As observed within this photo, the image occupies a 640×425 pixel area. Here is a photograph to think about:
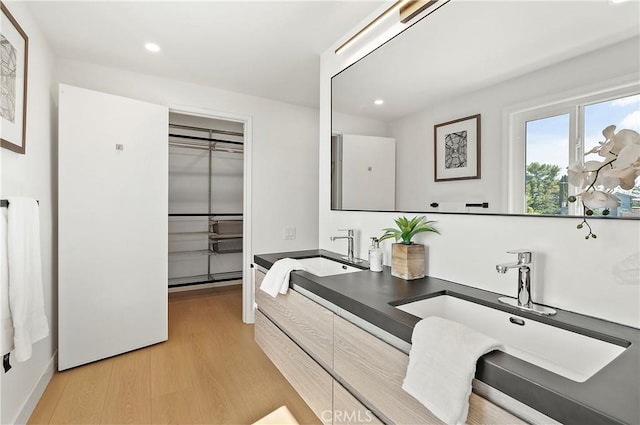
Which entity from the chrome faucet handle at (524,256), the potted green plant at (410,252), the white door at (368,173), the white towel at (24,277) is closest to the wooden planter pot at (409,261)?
the potted green plant at (410,252)

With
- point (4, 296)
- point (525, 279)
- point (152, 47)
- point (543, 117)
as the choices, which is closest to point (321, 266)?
point (525, 279)

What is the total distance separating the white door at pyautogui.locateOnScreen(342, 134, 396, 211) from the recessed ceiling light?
57.9 inches

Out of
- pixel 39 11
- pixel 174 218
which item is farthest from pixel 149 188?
pixel 174 218

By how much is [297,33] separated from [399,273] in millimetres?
1624

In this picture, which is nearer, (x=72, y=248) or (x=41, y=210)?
(x=41, y=210)

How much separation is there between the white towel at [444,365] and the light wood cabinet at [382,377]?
0.19 ft

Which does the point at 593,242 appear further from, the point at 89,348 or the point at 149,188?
the point at 89,348

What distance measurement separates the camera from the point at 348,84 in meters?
2.01

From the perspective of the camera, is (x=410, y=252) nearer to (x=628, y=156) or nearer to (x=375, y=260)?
(x=375, y=260)

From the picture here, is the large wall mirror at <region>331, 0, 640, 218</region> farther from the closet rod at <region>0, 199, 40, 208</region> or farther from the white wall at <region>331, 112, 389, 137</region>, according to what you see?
the closet rod at <region>0, 199, 40, 208</region>

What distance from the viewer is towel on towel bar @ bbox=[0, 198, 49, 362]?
133cm

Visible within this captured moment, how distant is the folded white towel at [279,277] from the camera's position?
1.52m

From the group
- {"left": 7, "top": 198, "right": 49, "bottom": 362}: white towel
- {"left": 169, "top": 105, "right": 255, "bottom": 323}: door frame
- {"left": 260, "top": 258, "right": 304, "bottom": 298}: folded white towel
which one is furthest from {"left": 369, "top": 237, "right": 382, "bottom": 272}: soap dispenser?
{"left": 169, "top": 105, "right": 255, "bottom": 323}: door frame

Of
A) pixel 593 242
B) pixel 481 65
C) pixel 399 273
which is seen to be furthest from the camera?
pixel 399 273
